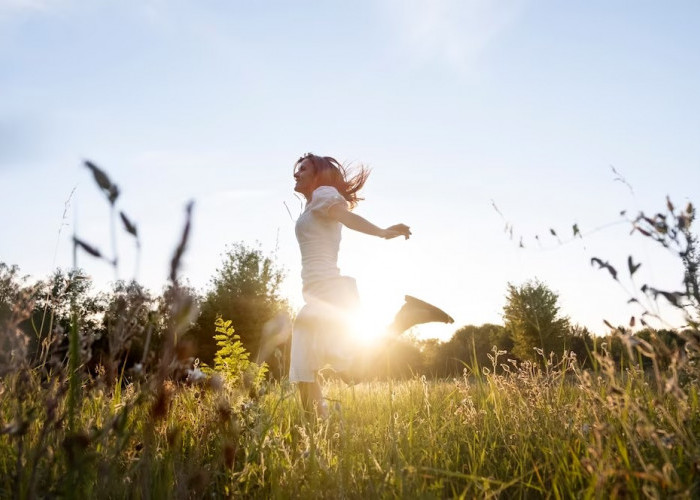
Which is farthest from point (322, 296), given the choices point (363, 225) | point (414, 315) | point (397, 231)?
point (414, 315)

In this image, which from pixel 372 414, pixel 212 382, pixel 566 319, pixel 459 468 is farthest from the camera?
pixel 566 319

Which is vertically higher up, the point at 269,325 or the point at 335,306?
the point at 335,306

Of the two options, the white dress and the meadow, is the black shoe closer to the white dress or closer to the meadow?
the meadow

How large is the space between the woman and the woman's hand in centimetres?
25

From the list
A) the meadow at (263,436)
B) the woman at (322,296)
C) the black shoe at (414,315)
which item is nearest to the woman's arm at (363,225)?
the woman at (322,296)

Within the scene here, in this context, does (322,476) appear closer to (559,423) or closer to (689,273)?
(559,423)

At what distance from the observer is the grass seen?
3.98 feet

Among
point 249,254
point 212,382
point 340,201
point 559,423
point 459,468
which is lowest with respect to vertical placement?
point 459,468

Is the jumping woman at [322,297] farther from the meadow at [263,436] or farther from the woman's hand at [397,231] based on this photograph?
the meadow at [263,436]

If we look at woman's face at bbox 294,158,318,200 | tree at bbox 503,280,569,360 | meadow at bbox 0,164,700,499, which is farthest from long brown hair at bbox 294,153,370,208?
tree at bbox 503,280,569,360

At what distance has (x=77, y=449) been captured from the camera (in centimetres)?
92

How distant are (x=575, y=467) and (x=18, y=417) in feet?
5.68

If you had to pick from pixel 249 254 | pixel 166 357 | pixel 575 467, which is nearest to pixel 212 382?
pixel 166 357

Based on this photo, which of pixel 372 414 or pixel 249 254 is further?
pixel 249 254
